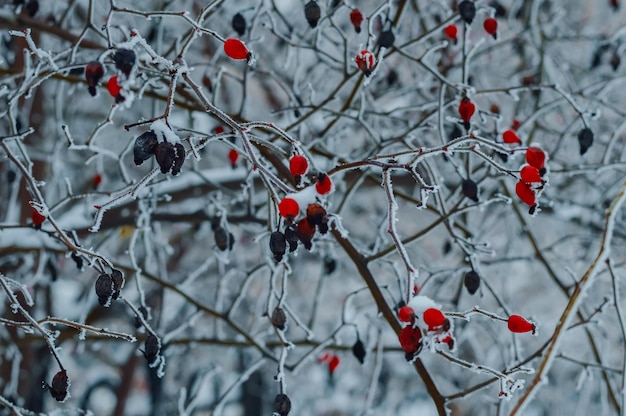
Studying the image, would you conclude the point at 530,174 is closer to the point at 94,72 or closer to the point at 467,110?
the point at 467,110

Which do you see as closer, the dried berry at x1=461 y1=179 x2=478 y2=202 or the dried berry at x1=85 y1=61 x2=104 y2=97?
the dried berry at x1=85 y1=61 x2=104 y2=97

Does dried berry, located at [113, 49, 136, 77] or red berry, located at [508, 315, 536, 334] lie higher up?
dried berry, located at [113, 49, 136, 77]

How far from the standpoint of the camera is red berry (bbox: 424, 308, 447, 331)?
1.24m

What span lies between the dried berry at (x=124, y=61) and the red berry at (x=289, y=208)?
12.7 inches

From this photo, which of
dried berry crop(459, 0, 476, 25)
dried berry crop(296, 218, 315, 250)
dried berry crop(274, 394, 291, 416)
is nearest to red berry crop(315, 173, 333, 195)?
dried berry crop(296, 218, 315, 250)

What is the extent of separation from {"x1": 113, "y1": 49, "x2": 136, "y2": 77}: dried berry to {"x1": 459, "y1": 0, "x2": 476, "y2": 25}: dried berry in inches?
44.0

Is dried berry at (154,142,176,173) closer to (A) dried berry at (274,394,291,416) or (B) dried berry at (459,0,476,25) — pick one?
(A) dried berry at (274,394,291,416)

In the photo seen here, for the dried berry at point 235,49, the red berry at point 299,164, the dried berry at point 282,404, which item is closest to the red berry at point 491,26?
the dried berry at point 235,49

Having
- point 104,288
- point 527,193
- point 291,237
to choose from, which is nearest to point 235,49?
point 291,237

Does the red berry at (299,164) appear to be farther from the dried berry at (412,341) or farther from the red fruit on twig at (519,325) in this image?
the red fruit on twig at (519,325)

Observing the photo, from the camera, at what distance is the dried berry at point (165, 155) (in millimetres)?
1325

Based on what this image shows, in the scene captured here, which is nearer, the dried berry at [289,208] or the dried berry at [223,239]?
the dried berry at [289,208]

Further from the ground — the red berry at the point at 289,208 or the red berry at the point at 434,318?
the red berry at the point at 289,208

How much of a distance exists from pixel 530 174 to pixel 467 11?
75 cm
